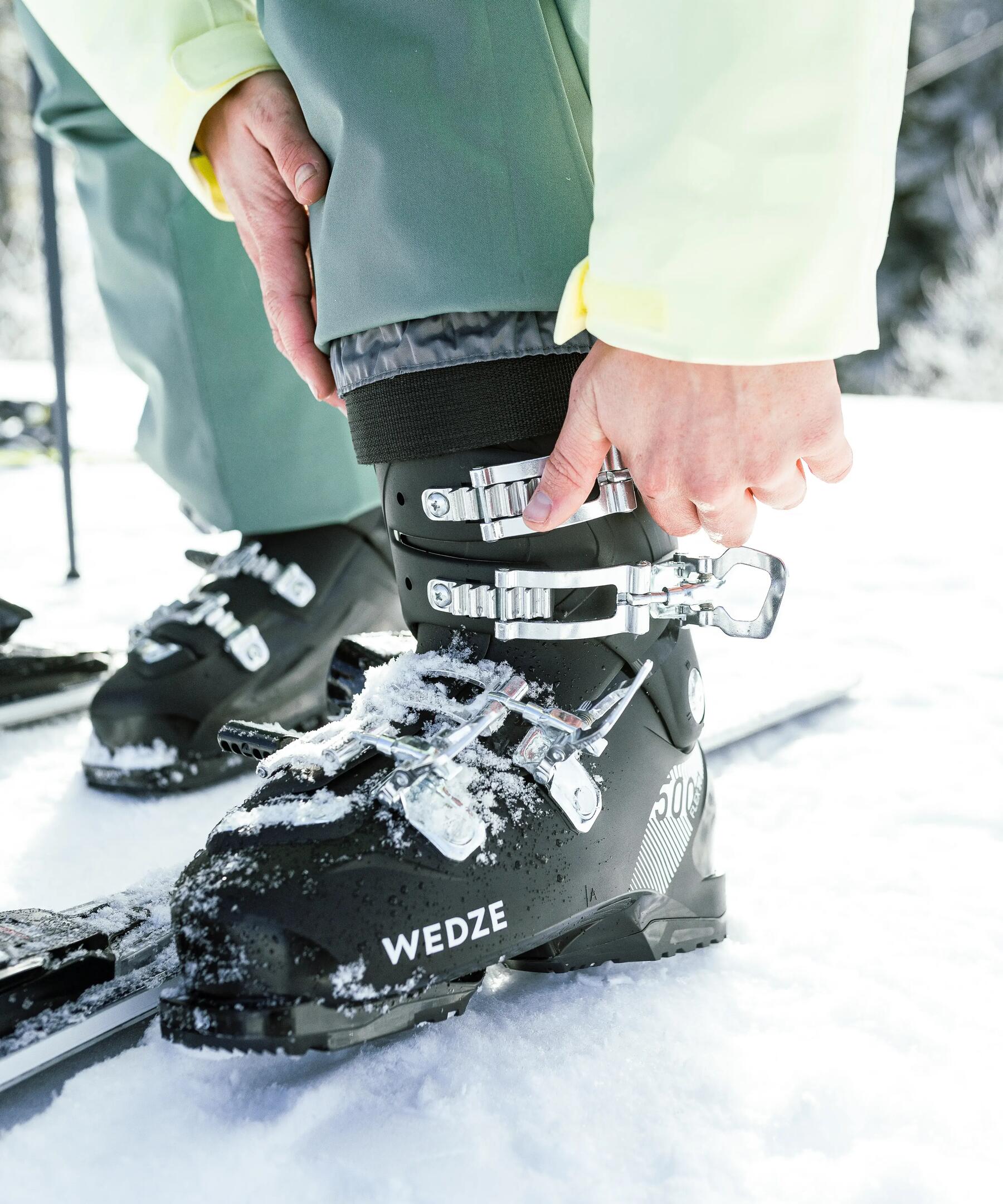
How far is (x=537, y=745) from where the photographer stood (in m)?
0.70

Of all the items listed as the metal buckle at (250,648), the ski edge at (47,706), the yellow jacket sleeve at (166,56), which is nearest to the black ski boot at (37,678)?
the ski edge at (47,706)

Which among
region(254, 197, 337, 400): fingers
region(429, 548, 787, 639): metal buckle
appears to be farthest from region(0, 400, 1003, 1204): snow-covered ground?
region(254, 197, 337, 400): fingers

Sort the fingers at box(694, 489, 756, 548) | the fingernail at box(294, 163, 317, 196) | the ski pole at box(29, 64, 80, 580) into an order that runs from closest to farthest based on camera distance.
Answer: the fingers at box(694, 489, 756, 548)
the fingernail at box(294, 163, 317, 196)
the ski pole at box(29, 64, 80, 580)

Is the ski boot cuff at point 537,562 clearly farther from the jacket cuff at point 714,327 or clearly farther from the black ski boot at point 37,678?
the black ski boot at point 37,678

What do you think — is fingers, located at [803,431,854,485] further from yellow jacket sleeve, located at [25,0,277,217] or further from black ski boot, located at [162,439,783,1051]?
yellow jacket sleeve, located at [25,0,277,217]

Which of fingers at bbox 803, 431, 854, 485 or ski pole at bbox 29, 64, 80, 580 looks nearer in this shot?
fingers at bbox 803, 431, 854, 485

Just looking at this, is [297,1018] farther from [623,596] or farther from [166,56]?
[166,56]

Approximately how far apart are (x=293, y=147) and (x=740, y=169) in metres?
0.38

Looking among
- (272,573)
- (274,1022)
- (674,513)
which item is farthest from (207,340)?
(274,1022)

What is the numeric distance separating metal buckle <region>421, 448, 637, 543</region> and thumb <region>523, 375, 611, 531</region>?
0.02 metres

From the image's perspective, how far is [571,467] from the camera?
2.22ft

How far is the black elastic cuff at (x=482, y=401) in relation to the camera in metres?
0.71

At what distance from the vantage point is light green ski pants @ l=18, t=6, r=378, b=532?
4.42ft

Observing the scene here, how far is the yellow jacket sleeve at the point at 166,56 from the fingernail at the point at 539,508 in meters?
0.46
